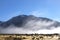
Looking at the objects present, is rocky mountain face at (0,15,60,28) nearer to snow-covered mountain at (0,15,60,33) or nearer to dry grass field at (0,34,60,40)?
snow-covered mountain at (0,15,60,33)

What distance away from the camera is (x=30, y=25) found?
6375 cm

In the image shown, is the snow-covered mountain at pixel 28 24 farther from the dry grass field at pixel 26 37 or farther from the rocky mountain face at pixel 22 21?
the dry grass field at pixel 26 37

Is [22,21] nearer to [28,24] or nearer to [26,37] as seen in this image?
[28,24]

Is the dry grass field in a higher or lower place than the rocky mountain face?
lower

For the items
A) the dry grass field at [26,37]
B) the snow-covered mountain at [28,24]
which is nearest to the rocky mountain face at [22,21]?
the snow-covered mountain at [28,24]

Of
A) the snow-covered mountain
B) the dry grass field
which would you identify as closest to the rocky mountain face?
the snow-covered mountain

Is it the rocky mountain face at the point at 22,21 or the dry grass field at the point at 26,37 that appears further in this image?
the rocky mountain face at the point at 22,21

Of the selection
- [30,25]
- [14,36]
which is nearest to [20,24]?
[30,25]

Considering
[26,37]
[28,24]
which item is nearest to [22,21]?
[28,24]

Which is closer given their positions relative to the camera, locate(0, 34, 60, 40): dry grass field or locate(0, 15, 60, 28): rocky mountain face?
locate(0, 34, 60, 40): dry grass field

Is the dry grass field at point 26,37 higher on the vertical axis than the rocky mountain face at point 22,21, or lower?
lower

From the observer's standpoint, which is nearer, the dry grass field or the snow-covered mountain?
the dry grass field

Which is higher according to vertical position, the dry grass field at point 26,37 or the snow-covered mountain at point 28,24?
the snow-covered mountain at point 28,24

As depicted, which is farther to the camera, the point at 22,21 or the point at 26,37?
the point at 22,21
